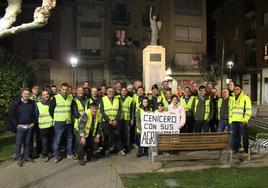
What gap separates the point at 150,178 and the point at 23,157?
394 cm

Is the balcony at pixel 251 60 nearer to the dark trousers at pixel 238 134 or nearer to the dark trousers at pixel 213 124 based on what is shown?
the dark trousers at pixel 213 124

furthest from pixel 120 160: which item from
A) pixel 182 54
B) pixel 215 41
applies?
pixel 215 41

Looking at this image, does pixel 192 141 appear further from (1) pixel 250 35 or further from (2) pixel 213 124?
(1) pixel 250 35

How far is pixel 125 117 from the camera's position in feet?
38.0

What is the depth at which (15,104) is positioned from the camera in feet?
33.1

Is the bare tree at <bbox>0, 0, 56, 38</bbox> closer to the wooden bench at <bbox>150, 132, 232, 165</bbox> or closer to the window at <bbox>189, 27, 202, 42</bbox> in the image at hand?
the wooden bench at <bbox>150, 132, 232, 165</bbox>

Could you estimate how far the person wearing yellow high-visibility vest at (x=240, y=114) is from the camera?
10.6 meters

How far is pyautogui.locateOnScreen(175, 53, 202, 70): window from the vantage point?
171 ft


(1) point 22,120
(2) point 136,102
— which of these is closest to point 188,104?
(2) point 136,102

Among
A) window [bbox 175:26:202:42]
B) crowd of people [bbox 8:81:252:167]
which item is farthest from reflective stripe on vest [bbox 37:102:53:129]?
window [bbox 175:26:202:42]

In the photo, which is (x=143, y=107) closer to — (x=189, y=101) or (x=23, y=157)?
(x=189, y=101)

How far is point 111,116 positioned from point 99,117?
1.62 feet

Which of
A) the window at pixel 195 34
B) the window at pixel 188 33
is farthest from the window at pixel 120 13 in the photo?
the window at pixel 195 34

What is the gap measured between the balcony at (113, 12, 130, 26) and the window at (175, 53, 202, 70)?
8.23 meters
